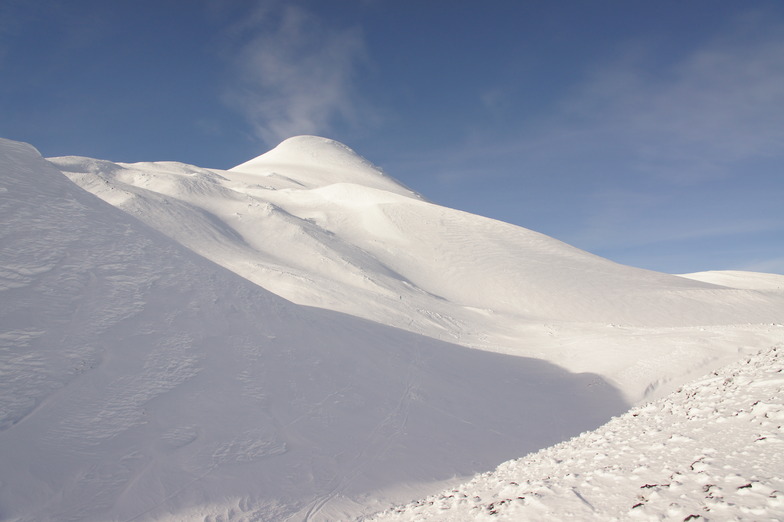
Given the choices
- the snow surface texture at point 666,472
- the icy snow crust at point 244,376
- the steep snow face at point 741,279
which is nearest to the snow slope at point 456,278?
the icy snow crust at point 244,376

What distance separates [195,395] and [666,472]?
8.74m

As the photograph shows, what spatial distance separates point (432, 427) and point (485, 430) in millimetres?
1496

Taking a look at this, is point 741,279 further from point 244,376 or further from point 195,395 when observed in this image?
point 195,395

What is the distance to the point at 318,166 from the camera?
7406 centimetres

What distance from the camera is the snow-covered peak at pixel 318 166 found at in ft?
211

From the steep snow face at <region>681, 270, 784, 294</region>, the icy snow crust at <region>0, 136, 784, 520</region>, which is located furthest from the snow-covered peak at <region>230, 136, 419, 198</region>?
the steep snow face at <region>681, 270, 784, 294</region>

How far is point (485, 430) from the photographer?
37.4ft

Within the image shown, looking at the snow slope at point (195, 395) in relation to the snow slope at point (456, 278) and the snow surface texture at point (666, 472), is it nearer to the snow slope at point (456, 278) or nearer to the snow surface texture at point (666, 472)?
the snow surface texture at point (666, 472)

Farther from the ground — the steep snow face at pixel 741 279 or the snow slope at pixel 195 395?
the steep snow face at pixel 741 279

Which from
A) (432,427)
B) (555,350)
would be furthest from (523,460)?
(555,350)

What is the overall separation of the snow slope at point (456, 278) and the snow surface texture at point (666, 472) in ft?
30.7

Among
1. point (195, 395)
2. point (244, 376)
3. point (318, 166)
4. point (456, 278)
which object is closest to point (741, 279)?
point (456, 278)

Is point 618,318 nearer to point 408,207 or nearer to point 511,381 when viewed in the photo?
point 511,381

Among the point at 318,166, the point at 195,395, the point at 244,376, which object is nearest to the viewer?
the point at 195,395
